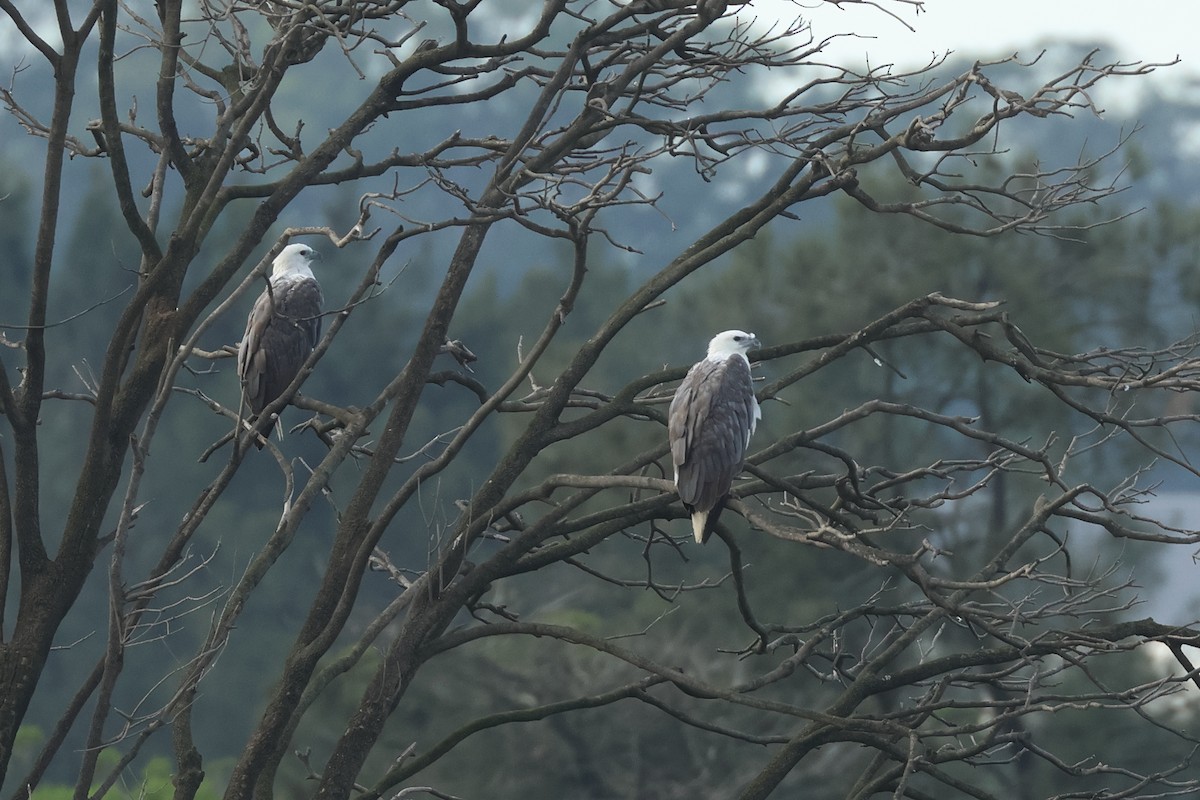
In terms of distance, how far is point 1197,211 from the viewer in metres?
15.7

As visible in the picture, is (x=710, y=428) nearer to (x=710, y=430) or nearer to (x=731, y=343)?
(x=710, y=430)

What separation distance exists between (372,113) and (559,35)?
2048 inches

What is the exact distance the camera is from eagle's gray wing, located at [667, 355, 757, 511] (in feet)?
15.7

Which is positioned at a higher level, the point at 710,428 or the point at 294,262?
the point at 294,262

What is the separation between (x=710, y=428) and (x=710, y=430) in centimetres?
2

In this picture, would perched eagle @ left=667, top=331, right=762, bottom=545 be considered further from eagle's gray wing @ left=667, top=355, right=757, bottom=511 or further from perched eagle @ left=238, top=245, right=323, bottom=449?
perched eagle @ left=238, top=245, right=323, bottom=449

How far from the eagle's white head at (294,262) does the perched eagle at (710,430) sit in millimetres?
2103

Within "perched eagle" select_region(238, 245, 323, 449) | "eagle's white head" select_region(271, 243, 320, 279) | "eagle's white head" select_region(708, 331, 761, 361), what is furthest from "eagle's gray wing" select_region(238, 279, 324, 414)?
"eagle's white head" select_region(708, 331, 761, 361)

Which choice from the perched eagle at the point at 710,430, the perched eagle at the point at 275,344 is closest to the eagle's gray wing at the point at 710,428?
the perched eagle at the point at 710,430

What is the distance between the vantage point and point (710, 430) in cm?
489

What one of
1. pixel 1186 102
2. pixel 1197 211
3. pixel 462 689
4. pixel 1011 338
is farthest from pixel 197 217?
pixel 1186 102

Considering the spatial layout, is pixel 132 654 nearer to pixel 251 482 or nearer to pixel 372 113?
pixel 251 482

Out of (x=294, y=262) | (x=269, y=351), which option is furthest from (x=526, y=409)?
(x=294, y=262)

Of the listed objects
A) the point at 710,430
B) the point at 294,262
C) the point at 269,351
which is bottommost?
the point at 269,351
